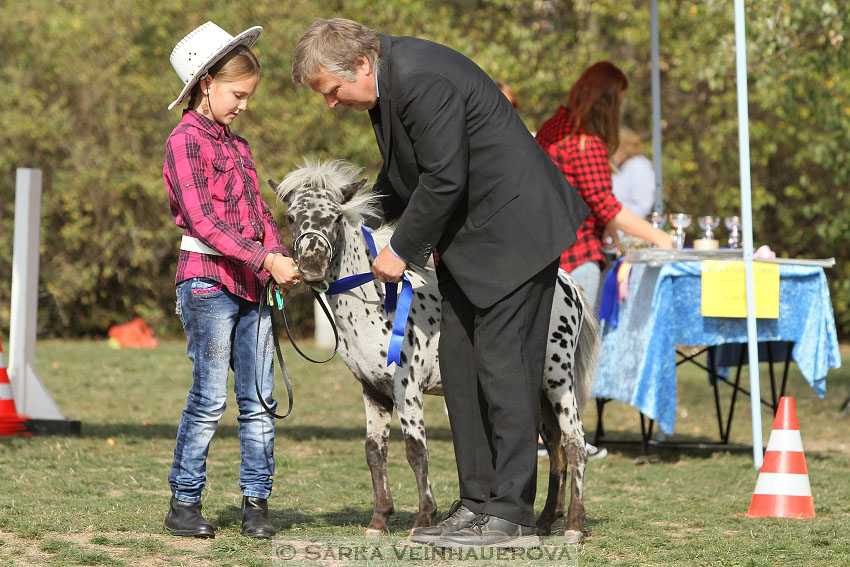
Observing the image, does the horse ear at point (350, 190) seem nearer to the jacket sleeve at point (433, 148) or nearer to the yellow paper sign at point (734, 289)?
the jacket sleeve at point (433, 148)

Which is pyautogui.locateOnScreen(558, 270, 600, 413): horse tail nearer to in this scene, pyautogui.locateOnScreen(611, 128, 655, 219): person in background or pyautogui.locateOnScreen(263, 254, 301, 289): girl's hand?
pyautogui.locateOnScreen(263, 254, 301, 289): girl's hand

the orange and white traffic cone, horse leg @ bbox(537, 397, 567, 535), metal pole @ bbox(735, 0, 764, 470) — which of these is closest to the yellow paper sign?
metal pole @ bbox(735, 0, 764, 470)

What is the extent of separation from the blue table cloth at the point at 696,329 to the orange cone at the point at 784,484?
1.29 meters

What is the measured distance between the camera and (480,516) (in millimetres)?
4266

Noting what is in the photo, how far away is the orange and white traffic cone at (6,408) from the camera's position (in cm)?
726

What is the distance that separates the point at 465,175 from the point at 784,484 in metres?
2.41

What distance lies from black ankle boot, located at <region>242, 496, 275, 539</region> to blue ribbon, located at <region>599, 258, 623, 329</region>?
3183mm

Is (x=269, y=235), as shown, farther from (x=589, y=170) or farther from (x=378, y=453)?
(x=589, y=170)

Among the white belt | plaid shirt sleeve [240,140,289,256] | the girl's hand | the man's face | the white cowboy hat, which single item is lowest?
the girl's hand

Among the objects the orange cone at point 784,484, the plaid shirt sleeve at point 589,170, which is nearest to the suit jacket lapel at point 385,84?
the orange cone at point 784,484

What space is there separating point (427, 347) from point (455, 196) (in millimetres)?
892

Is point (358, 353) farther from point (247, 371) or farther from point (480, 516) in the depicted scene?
point (480, 516)

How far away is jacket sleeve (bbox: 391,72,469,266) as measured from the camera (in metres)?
4.02

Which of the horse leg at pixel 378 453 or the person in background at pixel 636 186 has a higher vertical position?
the person in background at pixel 636 186
